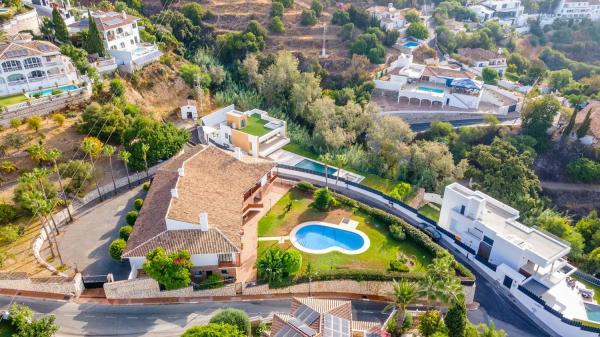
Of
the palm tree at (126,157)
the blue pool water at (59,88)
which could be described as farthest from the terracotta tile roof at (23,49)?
the palm tree at (126,157)

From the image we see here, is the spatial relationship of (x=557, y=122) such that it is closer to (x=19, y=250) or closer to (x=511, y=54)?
(x=511, y=54)

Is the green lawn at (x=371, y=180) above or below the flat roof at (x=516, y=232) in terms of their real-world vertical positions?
below

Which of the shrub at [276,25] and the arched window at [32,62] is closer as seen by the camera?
the arched window at [32,62]

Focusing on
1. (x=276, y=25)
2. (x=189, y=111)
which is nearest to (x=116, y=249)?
(x=189, y=111)

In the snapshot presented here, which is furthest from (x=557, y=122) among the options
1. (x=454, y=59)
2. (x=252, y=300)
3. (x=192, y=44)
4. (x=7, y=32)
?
(x=7, y=32)

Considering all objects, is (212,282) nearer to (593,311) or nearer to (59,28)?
(593,311)

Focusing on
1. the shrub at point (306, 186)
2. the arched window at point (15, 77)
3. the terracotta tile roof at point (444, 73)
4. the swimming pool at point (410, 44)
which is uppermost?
the arched window at point (15, 77)

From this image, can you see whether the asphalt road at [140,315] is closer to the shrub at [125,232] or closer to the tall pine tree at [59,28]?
the shrub at [125,232]

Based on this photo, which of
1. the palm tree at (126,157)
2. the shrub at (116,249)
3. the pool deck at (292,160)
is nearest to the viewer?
the shrub at (116,249)
